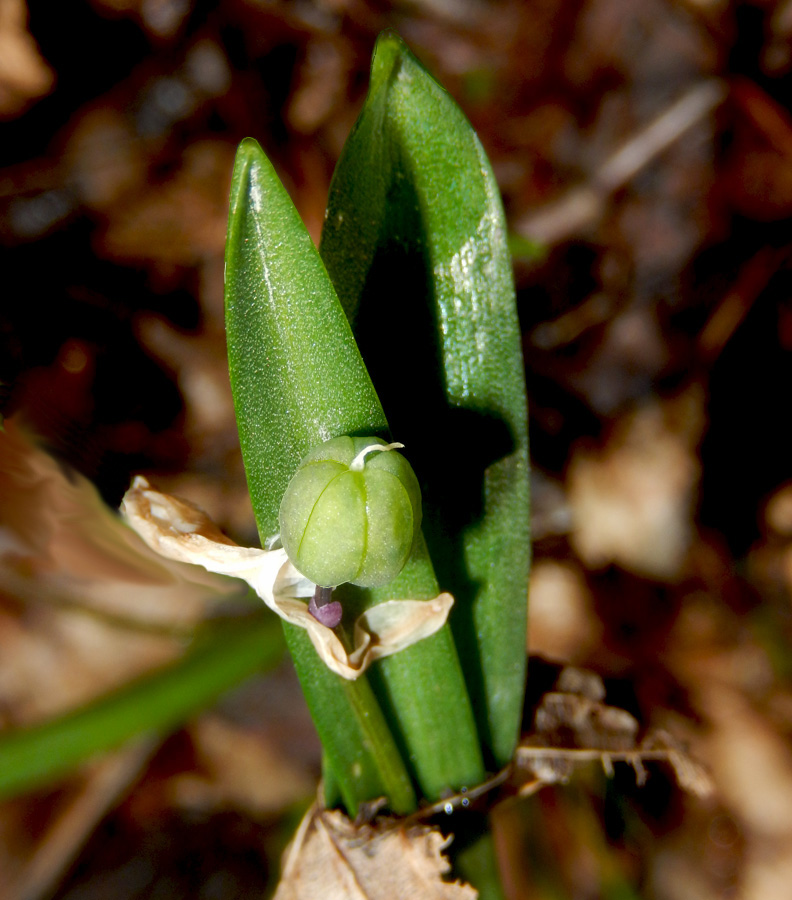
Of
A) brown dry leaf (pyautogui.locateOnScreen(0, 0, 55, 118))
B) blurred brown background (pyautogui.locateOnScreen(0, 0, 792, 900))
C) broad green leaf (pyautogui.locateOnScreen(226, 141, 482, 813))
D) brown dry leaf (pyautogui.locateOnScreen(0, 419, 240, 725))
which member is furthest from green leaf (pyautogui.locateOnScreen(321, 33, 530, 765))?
brown dry leaf (pyautogui.locateOnScreen(0, 0, 55, 118))

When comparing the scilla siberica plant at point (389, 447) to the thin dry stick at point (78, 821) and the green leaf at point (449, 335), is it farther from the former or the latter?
the thin dry stick at point (78, 821)

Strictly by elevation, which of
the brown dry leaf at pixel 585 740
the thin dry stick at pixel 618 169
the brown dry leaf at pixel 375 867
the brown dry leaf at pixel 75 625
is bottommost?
the brown dry leaf at pixel 75 625

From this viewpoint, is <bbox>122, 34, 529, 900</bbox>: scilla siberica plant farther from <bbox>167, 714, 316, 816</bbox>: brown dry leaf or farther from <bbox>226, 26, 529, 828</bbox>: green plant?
<bbox>167, 714, 316, 816</bbox>: brown dry leaf

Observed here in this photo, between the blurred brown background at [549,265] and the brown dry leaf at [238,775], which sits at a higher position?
the blurred brown background at [549,265]

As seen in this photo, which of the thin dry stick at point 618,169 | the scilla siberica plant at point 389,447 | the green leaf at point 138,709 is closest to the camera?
the scilla siberica plant at point 389,447

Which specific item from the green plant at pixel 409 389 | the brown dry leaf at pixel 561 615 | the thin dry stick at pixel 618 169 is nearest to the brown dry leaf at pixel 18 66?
the thin dry stick at pixel 618 169

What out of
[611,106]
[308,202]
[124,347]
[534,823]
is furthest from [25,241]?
[534,823]

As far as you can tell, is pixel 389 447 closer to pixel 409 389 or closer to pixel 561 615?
pixel 409 389

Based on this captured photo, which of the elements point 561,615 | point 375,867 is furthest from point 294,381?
point 561,615

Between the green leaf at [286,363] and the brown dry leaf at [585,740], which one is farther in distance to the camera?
the brown dry leaf at [585,740]
